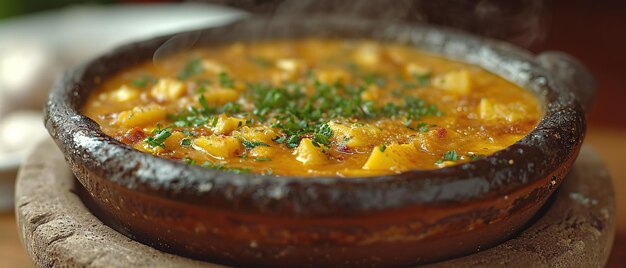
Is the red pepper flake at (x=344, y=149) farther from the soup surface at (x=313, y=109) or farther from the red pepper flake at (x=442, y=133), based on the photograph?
the red pepper flake at (x=442, y=133)

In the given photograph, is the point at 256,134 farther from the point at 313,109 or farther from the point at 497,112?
the point at 497,112

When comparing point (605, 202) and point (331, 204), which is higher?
point (331, 204)

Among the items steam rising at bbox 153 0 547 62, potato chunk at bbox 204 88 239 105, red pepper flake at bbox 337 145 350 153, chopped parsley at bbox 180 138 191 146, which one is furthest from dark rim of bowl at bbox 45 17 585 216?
steam rising at bbox 153 0 547 62

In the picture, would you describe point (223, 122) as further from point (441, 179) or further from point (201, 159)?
point (441, 179)

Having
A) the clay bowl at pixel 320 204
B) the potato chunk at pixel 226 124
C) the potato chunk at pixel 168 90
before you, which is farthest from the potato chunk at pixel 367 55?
the clay bowl at pixel 320 204

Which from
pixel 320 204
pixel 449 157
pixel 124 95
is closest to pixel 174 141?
pixel 124 95

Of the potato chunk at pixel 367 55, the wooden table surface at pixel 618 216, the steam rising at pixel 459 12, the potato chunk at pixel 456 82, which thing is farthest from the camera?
the steam rising at pixel 459 12

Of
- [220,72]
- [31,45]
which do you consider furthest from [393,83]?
[31,45]

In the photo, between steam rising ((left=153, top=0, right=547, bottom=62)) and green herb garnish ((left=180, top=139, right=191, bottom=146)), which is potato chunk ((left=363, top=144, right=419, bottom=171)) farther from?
steam rising ((left=153, top=0, right=547, bottom=62))
